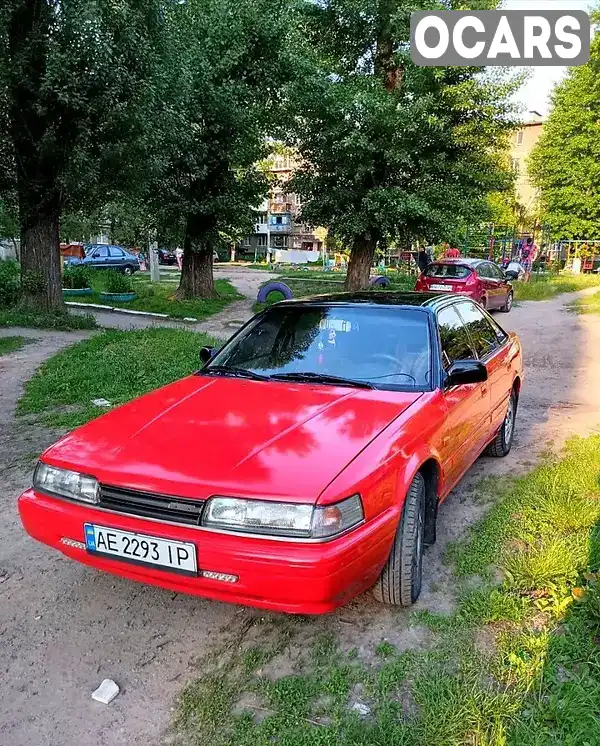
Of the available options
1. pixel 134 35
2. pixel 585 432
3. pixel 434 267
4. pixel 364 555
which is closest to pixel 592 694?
pixel 364 555

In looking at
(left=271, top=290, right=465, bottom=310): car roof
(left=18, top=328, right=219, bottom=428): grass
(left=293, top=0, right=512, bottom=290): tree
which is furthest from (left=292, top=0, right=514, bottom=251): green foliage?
(left=271, top=290, right=465, bottom=310): car roof

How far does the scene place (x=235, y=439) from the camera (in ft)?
9.19

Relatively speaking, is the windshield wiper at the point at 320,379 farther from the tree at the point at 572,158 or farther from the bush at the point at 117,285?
the tree at the point at 572,158

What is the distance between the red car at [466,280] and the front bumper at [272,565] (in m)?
12.6

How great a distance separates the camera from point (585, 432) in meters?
6.04

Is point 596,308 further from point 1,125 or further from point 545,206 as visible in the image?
point 545,206

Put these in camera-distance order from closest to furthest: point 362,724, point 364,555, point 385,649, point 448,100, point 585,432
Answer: point 362,724
point 364,555
point 385,649
point 585,432
point 448,100

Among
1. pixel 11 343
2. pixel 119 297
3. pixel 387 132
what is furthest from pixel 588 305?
pixel 11 343

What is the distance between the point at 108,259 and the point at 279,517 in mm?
29304

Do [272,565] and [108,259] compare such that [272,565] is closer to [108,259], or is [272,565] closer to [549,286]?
[549,286]

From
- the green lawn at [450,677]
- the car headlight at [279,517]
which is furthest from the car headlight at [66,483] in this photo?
the green lawn at [450,677]

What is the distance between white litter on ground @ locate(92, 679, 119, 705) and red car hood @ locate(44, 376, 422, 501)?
32.5 inches

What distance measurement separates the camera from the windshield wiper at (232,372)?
3710 mm

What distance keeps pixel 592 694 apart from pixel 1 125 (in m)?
11.5
